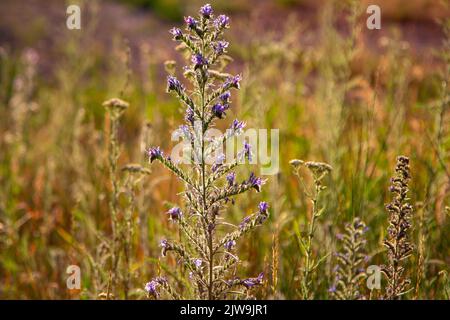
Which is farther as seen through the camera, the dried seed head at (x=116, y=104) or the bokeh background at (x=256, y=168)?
the bokeh background at (x=256, y=168)

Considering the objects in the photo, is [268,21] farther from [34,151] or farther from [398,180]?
[398,180]

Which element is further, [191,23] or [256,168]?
[256,168]

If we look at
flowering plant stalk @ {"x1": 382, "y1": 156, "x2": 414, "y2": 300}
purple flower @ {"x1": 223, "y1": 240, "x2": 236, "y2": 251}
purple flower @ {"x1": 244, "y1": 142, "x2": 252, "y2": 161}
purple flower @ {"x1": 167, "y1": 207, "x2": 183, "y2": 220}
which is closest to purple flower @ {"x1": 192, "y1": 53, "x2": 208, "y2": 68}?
purple flower @ {"x1": 244, "y1": 142, "x2": 252, "y2": 161}

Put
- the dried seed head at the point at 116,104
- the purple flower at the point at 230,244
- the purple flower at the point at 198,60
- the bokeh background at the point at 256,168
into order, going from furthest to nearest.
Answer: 1. the bokeh background at the point at 256,168
2. the dried seed head at the point at 116,104
3. the purple flower at the point at 230,244
4. the purple flower at the point at 198,60

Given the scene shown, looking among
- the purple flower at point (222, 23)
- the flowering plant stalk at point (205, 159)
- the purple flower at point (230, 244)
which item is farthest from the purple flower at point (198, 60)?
the purple flower at point (230, 244)

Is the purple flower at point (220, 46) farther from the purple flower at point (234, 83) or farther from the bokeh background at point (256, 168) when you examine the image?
the bokeh background at point (256, 168)

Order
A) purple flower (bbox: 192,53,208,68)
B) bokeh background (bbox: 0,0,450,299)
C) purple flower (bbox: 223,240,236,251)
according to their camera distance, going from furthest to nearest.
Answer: bokeh background (bbox: 0,0,450,299), purple flower (bbox: 223,240,236,251), purple flower (bbox: 192,53,208,68)

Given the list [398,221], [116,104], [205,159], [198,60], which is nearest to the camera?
[198,60]

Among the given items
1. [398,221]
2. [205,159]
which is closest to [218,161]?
[205,159]

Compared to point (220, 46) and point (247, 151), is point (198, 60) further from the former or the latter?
point (247, 151)

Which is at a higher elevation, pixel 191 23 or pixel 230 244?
pixel 191 23

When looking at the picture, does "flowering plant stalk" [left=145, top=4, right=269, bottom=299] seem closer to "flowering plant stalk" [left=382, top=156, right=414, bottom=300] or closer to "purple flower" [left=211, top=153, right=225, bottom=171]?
"purple flower" [left=211, top=153, right=225, bottom=171]

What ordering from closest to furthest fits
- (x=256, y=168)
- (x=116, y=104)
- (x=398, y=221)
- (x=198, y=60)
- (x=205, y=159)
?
(x=198, y=60), (x=205, y=159), (x=398, y=221), (x=116, y=104), (x=256, y=168)

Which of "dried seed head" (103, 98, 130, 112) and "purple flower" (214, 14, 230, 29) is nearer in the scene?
"purple flower" (214, 14, 230, 29)
